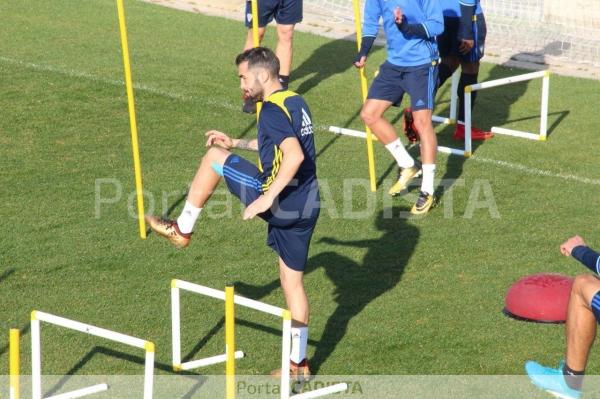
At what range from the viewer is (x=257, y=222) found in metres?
10.7

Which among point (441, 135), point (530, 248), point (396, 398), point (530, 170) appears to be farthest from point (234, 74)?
point (396, 398)

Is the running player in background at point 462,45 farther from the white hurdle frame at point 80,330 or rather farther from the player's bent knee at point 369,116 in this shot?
the white hurdle frame at point 80,330

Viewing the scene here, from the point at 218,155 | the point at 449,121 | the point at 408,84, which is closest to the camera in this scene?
the point at 218,155

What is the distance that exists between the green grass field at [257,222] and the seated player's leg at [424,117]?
20 centimetres

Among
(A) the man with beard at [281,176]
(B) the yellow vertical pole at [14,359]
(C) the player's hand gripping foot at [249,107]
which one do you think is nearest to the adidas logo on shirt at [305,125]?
(A) the man with beard at [281,176]

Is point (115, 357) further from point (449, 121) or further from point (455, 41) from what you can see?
point (449, 121)

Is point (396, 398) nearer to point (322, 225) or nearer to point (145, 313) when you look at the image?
point (145, 313)

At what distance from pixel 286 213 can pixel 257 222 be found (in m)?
2.86

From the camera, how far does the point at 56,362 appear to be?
815 cm

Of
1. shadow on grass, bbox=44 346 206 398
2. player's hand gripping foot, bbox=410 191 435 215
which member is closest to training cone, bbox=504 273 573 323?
shadow on grass, bbox=44 346 206 398

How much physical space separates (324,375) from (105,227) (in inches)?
127

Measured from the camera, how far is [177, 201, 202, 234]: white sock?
27.7ft

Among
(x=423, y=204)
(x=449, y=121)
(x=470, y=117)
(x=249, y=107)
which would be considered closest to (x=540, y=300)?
(x=423, y=204)

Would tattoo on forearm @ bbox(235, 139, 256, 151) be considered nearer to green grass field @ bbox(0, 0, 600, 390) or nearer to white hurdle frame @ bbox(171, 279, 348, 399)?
white hurdle frame @ bbox(171, 279, 348, 399)
